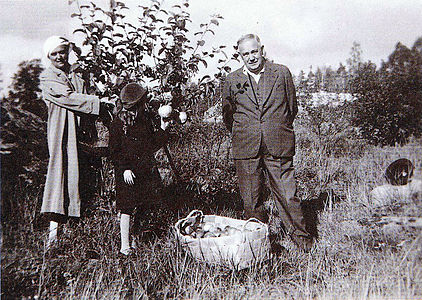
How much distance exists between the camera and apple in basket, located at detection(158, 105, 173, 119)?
342cm

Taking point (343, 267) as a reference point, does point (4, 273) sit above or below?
above

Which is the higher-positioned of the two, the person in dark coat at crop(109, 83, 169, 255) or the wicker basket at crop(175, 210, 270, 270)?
the person in dark coat at crop(109, 83, 169, 255)

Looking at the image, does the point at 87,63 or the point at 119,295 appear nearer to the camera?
the point at 119,295

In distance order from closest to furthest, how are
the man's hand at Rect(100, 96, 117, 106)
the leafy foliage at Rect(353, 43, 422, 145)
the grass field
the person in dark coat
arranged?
the grass field → the leafy foliage at Rect(353, 43, 422, 145) → the person in dark coat → the man's hand at Rect(100, 96, 117, 106)

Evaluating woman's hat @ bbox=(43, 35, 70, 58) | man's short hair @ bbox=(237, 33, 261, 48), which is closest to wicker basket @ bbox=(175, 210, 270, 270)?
man's short hair @ bbox=(237, 33, 261, 48)

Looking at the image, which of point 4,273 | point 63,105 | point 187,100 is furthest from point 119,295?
point 187,100

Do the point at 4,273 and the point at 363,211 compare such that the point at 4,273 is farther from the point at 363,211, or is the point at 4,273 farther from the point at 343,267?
the point at 363,211

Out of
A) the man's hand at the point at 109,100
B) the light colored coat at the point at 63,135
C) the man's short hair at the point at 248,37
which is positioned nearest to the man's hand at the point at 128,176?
the light colored coat at the point at 63,135

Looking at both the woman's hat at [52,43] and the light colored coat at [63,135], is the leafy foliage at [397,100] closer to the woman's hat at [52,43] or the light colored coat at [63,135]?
the light colored coat at [63,135]

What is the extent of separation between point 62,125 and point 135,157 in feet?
2.26

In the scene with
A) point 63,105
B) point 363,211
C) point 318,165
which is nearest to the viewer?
point 63,105

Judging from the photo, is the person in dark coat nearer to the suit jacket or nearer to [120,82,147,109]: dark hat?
[120,82,147,109]: dark hat

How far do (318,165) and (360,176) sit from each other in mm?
1950

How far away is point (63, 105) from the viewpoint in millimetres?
3168
